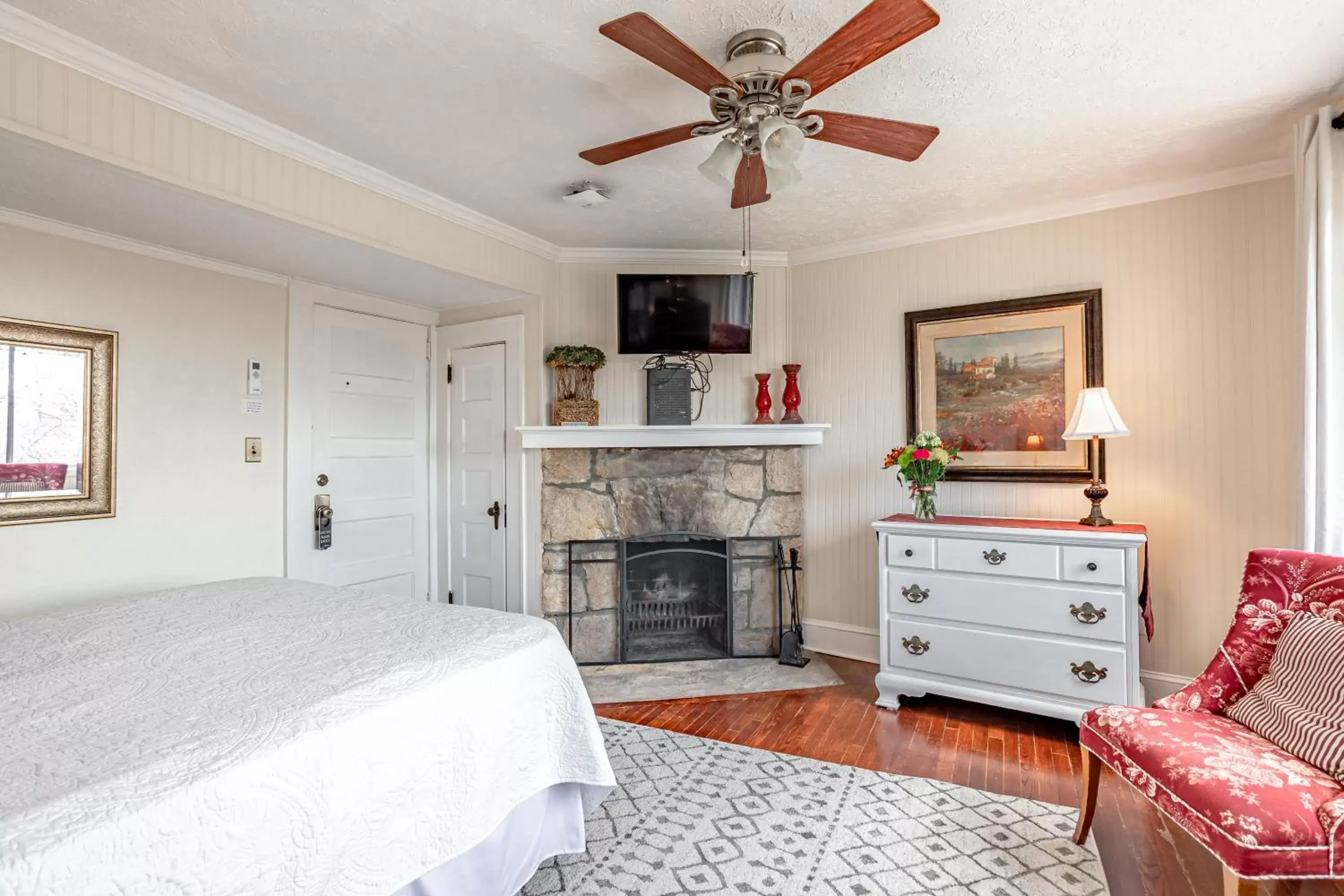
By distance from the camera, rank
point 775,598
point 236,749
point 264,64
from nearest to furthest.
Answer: point 236,749 < point 264,64 < point 775,598

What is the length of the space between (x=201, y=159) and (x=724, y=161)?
1.79m

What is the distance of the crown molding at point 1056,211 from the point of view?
2.78m

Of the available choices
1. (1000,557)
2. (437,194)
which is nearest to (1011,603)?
(1000,557)

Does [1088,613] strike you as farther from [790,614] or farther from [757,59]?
[757,59]

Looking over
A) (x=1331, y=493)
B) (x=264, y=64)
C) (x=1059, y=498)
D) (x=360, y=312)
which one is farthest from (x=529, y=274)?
(x=1331, y=493)

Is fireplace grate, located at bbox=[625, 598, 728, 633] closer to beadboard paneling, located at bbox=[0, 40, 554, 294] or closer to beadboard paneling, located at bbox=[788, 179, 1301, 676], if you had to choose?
beadboard paneling, located at bbox=[788, 179, 1301, 676]

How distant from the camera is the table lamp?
2814 mm

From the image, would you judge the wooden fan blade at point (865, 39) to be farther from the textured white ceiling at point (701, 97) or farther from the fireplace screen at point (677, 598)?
the fireplace screen at point (677, 598)

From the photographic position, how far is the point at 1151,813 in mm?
2189

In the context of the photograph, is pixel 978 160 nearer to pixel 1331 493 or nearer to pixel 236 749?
pixel 1331 493

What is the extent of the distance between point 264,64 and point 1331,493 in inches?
147

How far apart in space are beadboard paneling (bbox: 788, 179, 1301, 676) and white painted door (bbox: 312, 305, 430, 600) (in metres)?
2.86

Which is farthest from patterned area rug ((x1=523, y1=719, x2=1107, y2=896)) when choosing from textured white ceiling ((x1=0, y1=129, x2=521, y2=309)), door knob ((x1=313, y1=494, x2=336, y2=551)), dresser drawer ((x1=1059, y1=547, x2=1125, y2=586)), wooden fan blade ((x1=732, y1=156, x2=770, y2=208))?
textured white ceiling ((x1=0, y1=129, x2=521, y2=309))

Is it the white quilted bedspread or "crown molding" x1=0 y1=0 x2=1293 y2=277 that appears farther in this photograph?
"crown molding" x1=0 y1=0 x2=1293 y2=277
